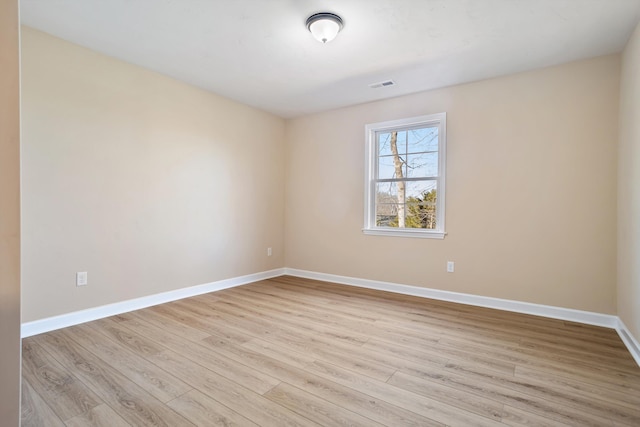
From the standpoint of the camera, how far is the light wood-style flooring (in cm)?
159

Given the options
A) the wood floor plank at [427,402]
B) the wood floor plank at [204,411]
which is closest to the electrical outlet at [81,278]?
the wood floor plank at [204,411]

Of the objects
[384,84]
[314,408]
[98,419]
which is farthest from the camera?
[384,84]

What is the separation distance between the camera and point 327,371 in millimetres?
2012

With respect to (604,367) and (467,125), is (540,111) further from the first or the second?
(604,367)

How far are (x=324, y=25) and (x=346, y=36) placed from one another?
34 cm

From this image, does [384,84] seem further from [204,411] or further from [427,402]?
[204,411]

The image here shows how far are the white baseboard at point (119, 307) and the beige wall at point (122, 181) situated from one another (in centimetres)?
6

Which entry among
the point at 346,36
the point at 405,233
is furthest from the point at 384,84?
the point at 405,233

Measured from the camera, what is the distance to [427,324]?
113 inches

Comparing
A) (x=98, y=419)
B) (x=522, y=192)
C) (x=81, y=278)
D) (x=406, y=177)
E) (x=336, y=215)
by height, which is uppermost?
(x=406, y=177)

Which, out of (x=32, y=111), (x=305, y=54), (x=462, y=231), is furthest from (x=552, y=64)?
(x=32, y=111)

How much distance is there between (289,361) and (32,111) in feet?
9.42

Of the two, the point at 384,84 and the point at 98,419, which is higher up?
the point at 384,84

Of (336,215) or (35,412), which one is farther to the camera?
(336,215)
